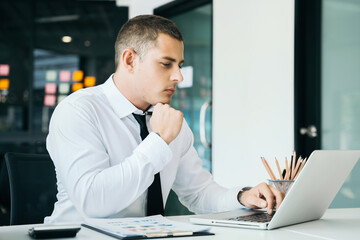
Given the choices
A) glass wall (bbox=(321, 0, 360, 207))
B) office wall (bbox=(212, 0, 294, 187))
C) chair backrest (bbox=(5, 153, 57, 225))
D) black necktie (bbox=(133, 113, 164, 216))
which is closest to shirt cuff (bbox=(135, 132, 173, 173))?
black necktie (bbox=(133, 113, 164, 216))

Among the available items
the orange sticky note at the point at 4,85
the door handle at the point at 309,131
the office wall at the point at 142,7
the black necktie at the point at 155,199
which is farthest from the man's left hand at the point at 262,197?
the orange sticky note at the point at 4,85

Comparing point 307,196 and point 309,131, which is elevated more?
point 309,131

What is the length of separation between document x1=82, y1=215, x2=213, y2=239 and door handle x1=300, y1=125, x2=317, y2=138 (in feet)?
7.49

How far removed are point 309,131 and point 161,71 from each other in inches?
77.7

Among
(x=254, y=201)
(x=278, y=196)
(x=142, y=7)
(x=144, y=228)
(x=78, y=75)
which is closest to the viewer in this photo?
(x=144, y=228)

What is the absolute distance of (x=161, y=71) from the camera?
1.71 meters

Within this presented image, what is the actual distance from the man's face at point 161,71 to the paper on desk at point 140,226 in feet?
Answer: 1.68

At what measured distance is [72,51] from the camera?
624 cm

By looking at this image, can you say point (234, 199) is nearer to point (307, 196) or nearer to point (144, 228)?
point (307, 196)

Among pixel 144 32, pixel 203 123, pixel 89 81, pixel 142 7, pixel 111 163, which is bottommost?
pixel 111 163

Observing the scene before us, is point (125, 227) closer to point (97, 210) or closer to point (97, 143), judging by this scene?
point (97, 210)

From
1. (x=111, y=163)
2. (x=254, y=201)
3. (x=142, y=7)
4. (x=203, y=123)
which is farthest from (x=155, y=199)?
(x=142, y=7)

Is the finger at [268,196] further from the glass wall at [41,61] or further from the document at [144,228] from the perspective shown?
the glass wall at [41,61]

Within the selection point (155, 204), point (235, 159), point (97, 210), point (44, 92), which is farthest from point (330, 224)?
point (44, 92)
